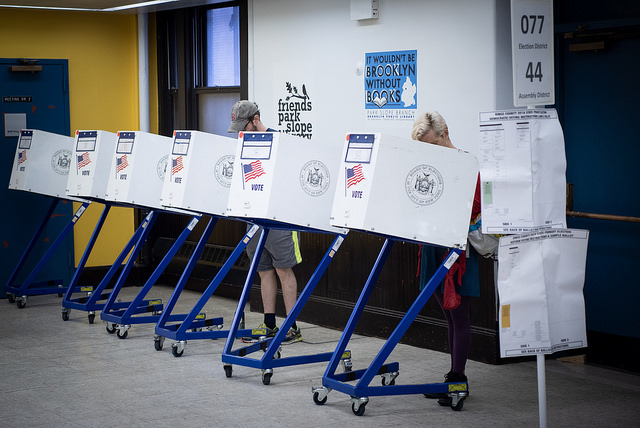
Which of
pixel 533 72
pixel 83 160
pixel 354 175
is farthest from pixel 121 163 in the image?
pixel 533 72

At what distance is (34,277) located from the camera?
337 inches

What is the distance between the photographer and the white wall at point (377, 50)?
622 centimetres

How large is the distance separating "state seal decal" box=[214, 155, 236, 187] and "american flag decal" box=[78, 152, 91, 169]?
1.61 m

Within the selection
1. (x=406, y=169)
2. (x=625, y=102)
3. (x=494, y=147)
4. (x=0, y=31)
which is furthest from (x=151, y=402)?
(x=0, y=31)

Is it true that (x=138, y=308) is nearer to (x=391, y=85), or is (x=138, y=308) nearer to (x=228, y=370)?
(x=228, y=370)

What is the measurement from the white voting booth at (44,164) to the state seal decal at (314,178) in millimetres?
3297

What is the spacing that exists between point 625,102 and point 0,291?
5.93m

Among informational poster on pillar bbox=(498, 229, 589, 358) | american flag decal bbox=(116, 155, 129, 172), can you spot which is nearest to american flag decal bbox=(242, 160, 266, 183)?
american flag decal bbox=(116, 155, 129, 172)

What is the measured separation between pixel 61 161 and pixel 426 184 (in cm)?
440

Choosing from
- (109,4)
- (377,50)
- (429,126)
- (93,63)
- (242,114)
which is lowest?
(429,126)

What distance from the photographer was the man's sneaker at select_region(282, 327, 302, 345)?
6.91 metres

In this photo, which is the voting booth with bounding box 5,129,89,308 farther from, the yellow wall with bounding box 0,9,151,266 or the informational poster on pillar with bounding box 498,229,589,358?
the informational poster on pillar with bounding box 498,229,589,358

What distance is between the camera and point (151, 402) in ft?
17.9

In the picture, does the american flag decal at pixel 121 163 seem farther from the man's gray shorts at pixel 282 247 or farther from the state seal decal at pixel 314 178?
the state seal decal at pixel 314 178
